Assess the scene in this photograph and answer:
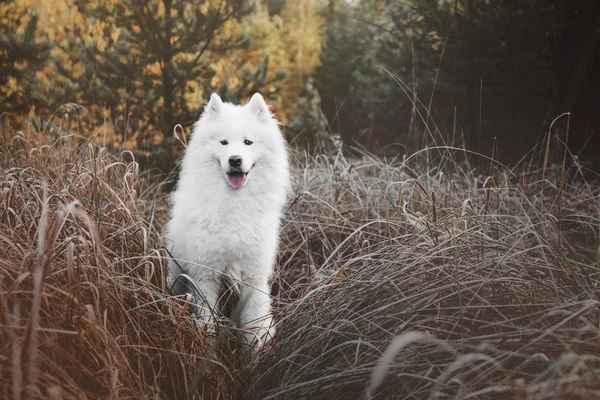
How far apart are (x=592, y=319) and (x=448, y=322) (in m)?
0.51

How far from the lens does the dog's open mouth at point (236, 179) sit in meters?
2.93

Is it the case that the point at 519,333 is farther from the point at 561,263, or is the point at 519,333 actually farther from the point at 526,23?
the point at 526,23

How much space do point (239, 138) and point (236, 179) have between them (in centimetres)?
29

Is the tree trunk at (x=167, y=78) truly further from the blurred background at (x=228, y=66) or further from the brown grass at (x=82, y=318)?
the brown grass at (x=82, y=318)

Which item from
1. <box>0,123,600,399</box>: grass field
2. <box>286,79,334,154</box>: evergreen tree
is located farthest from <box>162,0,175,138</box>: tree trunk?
<box>0,123,600,399</box>: grass field

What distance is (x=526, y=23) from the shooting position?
6.19 metres

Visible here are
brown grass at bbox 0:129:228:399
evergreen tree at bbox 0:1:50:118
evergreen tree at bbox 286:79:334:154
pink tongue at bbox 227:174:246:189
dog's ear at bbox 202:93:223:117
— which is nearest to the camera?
brown grass at bbox 0:129:228:399

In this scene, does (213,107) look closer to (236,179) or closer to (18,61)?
(236,179)

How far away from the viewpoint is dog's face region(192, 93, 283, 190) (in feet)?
9.62

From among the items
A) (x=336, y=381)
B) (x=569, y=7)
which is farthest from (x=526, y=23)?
(x=336, y=381)

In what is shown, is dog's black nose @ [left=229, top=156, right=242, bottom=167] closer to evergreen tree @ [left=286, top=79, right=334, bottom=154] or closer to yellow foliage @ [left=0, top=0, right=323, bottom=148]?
yellow foliage @ [left=0, top=0, right=323, bottom=148]

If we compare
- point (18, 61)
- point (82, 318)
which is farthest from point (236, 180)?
point (18, 61)

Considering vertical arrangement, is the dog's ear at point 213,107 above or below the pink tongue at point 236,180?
above

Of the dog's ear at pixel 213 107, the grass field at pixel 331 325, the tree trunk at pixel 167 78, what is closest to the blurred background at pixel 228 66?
the tree trunk at pixel 167 78
